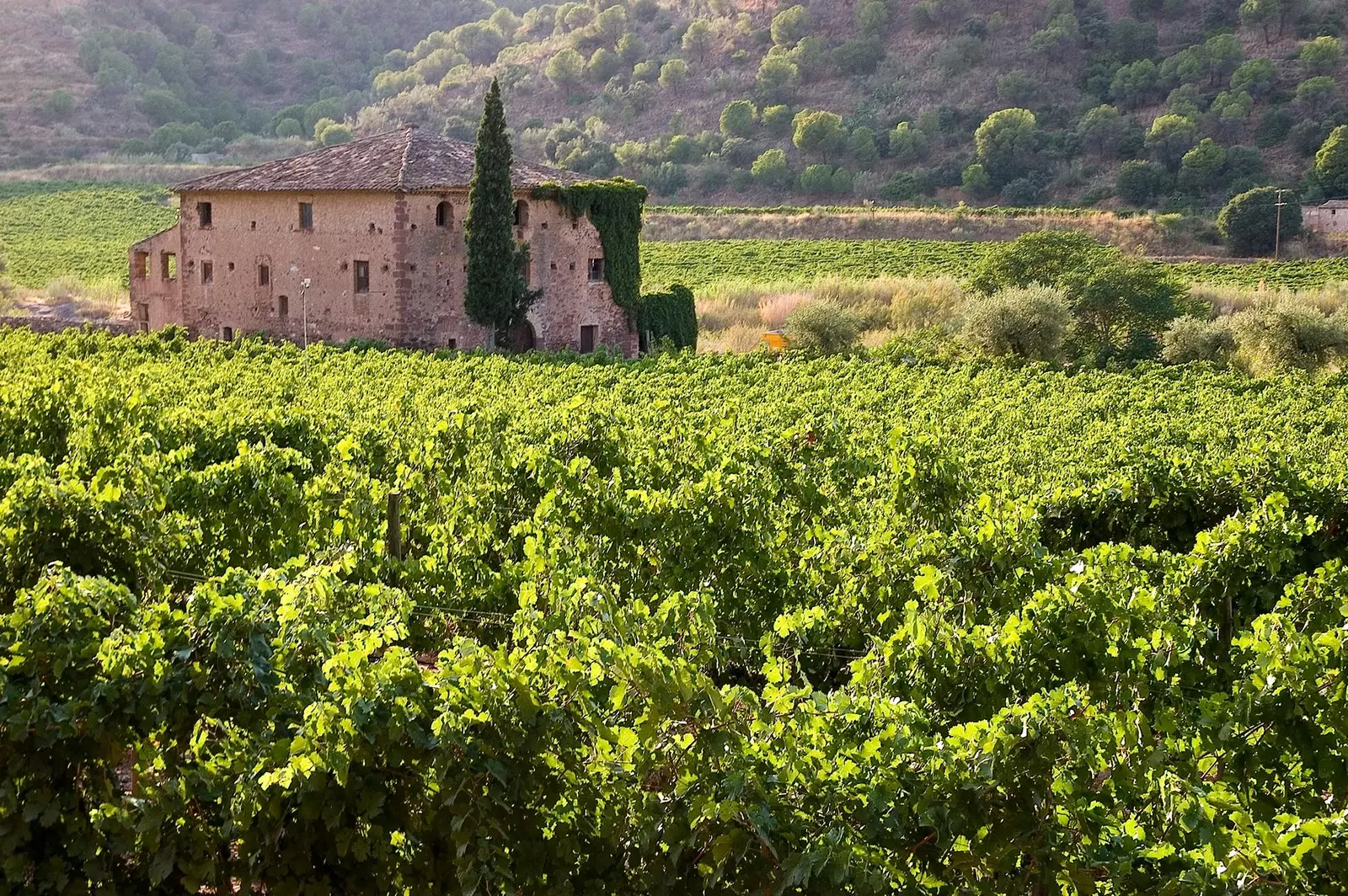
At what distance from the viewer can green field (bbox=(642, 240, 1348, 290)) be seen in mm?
56875

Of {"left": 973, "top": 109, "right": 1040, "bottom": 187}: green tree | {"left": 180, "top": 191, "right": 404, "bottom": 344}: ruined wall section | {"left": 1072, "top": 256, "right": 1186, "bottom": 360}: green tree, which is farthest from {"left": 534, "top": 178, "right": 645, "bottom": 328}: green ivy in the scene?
{"left": 973, "top": 109, "right": 1040, "bottom": 187}: green tree

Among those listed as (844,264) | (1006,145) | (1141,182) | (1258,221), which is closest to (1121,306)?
(844,264)

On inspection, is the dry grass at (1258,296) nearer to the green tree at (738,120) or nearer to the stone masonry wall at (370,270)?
the stone masonry wall at (370,270)

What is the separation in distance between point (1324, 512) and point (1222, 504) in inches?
39.2

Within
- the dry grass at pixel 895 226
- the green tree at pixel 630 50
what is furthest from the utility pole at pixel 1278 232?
the green tree at pixel 630 50

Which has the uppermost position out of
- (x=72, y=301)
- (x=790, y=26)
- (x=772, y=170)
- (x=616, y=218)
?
(x=790, y=26)

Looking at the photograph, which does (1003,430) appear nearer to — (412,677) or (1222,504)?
(1222,504)

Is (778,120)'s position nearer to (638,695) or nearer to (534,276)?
(534,276)

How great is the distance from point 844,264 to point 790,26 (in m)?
48.9

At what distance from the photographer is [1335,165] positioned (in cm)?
7212

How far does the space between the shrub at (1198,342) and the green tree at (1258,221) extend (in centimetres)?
2550

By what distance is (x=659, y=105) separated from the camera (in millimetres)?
101312

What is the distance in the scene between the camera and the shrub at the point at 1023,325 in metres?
40.6

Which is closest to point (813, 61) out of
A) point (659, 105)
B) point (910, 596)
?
point (659, 105)
